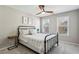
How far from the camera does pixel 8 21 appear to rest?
2.98 meters

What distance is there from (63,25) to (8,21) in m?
3.22

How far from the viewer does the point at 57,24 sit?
14.1 feet

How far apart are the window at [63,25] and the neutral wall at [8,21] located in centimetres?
240

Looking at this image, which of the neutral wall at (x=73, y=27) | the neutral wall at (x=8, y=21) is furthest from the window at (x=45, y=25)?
the neutral wall at (x=8, y=21)

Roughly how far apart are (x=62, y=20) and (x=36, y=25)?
186cm

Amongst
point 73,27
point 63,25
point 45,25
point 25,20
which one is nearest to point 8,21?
point 25,20

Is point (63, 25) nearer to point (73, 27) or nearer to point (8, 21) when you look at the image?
point (73, 27)

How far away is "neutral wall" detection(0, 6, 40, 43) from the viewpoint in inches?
108

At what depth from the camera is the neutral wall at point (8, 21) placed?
2742mm

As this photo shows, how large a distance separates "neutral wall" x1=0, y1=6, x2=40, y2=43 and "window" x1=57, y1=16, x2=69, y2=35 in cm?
240

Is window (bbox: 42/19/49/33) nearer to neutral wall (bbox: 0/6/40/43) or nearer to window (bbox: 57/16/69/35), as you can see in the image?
window (bbox: 57/16/69/35)

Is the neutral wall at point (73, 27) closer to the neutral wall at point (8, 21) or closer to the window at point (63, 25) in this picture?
the window at point (63, 25)
